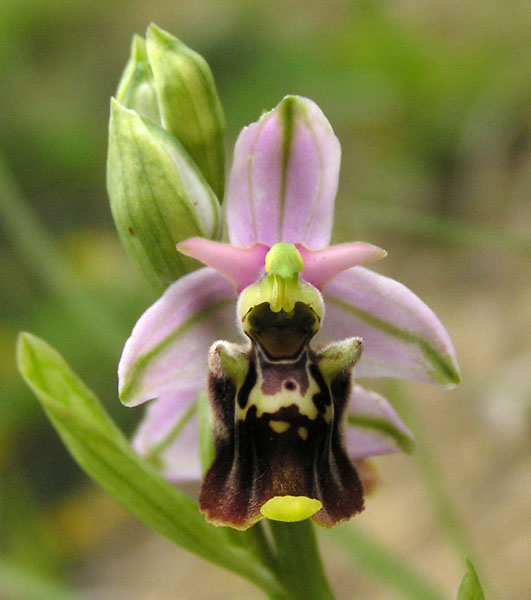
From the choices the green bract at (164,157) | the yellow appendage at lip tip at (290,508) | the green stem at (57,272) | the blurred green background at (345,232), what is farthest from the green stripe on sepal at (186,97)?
the green stem at (57,272)

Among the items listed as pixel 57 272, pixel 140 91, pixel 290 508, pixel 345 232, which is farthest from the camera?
pixel 345 232

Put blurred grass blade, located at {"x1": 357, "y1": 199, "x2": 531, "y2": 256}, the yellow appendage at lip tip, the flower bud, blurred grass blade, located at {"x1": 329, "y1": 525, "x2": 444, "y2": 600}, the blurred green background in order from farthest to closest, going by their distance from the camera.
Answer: the blurred green background, blurred grass blade, located at {"x1": 357, "y1": 199, "x2": 531, "y2": 256}, blurred grass blade, located at {"x1": 329, "y1": 525, "x2": 444, "y2": 600}, the flower bud, the yellow appendage at lip tip

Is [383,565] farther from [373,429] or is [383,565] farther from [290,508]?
[290,508]

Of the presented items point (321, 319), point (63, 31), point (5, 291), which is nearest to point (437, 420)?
point (5, 291)

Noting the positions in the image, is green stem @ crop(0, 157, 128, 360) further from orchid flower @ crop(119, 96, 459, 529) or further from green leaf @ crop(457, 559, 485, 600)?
green leaf @ crop(457, 559, 485, 600)

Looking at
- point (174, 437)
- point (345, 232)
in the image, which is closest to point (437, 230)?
point (345, 232)

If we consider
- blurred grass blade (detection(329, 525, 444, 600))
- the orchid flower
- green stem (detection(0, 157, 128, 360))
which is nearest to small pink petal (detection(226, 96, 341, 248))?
the orchid flower

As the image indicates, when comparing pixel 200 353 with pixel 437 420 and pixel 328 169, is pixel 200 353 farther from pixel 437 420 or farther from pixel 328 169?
pixel 437 420
